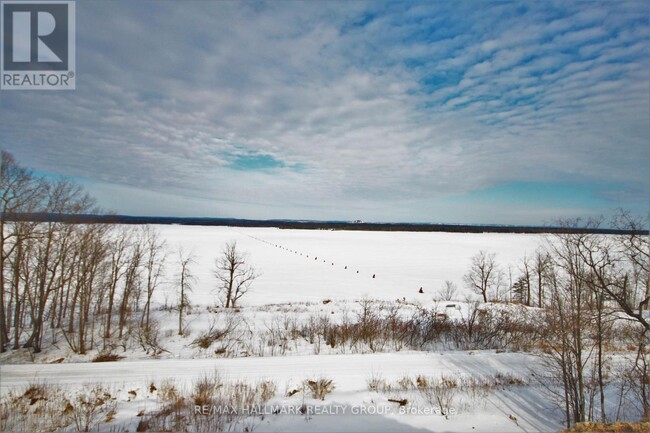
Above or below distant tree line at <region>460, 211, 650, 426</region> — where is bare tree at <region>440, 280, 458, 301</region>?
below

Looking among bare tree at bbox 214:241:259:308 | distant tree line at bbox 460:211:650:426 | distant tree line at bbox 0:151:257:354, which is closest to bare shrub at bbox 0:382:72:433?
distant tree line at bbox 0:151:257:354

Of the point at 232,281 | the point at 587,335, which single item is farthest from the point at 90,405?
the point at 232,281

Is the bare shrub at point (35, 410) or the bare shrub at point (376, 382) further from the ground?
the bare shrub at point (35, 410)

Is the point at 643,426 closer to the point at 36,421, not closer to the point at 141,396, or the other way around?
the point at 141,396

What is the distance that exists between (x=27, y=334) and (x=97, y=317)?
3404 millimetres

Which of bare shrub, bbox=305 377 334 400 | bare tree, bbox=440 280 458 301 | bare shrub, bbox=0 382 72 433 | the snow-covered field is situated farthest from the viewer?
bare tree, bbox=440 280 458 301

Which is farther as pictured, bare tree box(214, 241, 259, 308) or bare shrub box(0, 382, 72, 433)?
bare tree box(214, 241, 259, 308)

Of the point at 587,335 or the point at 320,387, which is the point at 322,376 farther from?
the point at 587,335

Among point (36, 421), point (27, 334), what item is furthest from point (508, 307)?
point (27, 334)

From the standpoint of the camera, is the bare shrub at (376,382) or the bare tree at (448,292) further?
the bare tree at (448,292)

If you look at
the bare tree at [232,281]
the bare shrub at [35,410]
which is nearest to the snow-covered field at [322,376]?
the bare shrub at [35,410]

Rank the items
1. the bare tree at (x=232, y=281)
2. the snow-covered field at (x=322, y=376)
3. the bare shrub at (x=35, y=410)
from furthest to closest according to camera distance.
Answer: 1. the bare tree at (x=232, y=281)
2. the snow-covered field at (x=322, y=376)
3. the bare shrub at (x=35, y=410)

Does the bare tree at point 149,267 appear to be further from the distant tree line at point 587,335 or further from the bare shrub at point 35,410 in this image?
the distant tree line at point 587,335

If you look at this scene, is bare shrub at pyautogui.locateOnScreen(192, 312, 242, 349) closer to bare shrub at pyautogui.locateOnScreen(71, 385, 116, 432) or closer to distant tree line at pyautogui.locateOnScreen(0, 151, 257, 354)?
distant tree line at pyautogui.locateOnScreen(0, 151, 257, 354)
